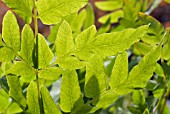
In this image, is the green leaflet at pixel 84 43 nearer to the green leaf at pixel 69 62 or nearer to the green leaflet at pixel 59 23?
the green leaf at pixel 69 62

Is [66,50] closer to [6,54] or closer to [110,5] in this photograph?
[6,54]

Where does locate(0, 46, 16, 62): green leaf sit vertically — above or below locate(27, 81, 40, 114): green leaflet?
above

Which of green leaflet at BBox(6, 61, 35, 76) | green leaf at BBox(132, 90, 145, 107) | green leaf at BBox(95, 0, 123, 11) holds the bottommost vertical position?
green leaf at BBox(132, 90, 145, 107)

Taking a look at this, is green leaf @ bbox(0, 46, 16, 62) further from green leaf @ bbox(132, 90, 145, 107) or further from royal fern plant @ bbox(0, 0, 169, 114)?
green leaf @ bbox(132, 90, 145, 107)

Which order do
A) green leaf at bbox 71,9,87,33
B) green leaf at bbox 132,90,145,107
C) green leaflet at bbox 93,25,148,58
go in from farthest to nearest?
1. green leaf at bbox 71,9,87,33
2. green leaf at bbox 132,90,145,107
3. green leaflet at bbox 93,25,148,58

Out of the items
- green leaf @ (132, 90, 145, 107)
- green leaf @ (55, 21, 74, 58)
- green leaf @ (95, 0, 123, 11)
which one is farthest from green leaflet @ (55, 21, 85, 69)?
green leaf @ (95, 0, 123, 11)

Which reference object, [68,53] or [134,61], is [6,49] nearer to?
[68,53]

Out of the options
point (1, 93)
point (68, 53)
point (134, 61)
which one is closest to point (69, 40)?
point (68, 53)

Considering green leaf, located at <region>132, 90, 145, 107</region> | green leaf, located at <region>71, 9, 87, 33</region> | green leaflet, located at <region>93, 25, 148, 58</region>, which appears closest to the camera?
green leaflet, located at <region>93, 25, 148, 58</region>
